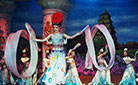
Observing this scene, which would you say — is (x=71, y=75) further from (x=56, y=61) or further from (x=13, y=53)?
(x=13, y=53)

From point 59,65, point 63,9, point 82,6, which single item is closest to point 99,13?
point 82,6

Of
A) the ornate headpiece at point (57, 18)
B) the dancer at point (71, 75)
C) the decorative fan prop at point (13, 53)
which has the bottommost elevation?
the dancer at point (71, 75)

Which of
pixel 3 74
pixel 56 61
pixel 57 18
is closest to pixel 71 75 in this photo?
pixel 56 61

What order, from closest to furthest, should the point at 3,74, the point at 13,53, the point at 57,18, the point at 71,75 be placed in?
the point at 13,53
the point at 57,18
the point at 71,75
the point at 3,74

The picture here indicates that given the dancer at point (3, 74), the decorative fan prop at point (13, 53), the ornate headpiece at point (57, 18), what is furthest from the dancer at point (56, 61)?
the dancer at point (3, 74)

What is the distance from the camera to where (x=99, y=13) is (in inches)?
284

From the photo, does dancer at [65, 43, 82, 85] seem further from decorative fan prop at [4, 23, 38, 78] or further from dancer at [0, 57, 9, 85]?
dancer at [0, 57, 9, 85]

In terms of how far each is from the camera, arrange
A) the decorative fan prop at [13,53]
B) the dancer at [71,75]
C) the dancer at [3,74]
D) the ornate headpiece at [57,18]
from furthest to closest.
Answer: the dancer at [3,74], the dancer at [71,75], the ornate headpiece at [57,18], the decorative fan prop at [13,53]

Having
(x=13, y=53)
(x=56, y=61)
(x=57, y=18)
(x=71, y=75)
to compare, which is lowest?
(x=71, y=75)

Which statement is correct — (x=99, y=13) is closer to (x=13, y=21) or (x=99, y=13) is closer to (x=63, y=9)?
(x=63, y=9)

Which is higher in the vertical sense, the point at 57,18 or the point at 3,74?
the point at 57,18

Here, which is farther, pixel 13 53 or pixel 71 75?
pixel 71 75

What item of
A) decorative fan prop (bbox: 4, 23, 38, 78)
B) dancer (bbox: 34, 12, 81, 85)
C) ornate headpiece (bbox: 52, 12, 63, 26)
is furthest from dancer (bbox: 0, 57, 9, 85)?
ornate headpiece (bbox: 52, 12, 63, 26)

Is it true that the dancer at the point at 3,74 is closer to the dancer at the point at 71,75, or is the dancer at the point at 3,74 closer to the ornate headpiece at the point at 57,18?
the dancer at the point at 71,75
